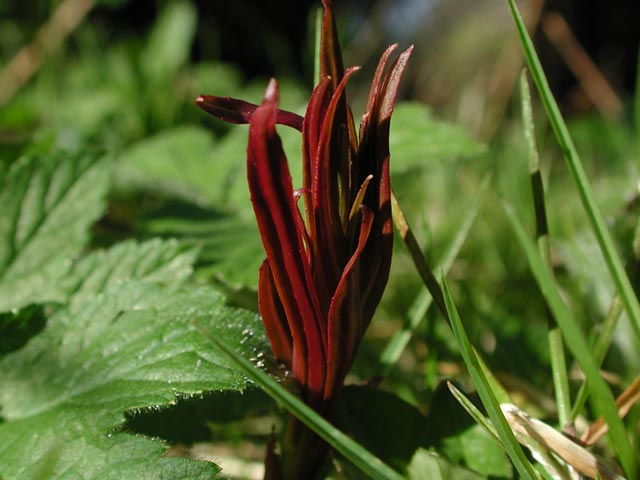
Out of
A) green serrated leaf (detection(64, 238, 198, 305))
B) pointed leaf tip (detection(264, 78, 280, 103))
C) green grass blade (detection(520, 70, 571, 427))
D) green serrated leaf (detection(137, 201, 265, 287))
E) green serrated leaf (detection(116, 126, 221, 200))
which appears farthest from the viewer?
green serrated leaf (detection(116, 126, 221, 200))

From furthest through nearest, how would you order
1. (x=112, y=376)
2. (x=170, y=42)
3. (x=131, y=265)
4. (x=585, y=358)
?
1. (x=170, y=42)
2. (x=131, y=265)
3. (x=112, y=376)
4. (x=585, y=358)

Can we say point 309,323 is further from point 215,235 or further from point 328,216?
point 215,235

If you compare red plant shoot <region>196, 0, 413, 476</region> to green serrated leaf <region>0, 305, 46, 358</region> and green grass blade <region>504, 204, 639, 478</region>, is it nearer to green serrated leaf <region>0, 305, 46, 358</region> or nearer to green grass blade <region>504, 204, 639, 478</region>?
green grass blade <region>504, 204, 639, 478</region>

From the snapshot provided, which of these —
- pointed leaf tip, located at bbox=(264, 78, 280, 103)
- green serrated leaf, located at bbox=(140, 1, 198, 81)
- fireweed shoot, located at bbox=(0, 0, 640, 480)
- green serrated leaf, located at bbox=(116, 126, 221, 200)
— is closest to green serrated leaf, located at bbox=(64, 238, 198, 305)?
fireweed shoot, located at bbox=(0, 0, 640, 480)

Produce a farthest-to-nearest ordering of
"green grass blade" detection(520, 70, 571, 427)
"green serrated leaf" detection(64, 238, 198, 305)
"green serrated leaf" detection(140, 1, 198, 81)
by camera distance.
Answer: "green serrated leaf" detection(140, 1, 198, 81), "green serrated leaf" detection(64, 238, 198, 305), "green grass blade" detection(520, 70, 571, 427)

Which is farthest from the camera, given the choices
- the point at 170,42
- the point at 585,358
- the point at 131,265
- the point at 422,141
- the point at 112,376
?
the point at 170,42

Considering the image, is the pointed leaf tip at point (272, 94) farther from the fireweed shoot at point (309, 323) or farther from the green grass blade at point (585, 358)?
the green grass blade at point (585, 358)

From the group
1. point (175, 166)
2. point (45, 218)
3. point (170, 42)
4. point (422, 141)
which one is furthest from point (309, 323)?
point (170, 42)
